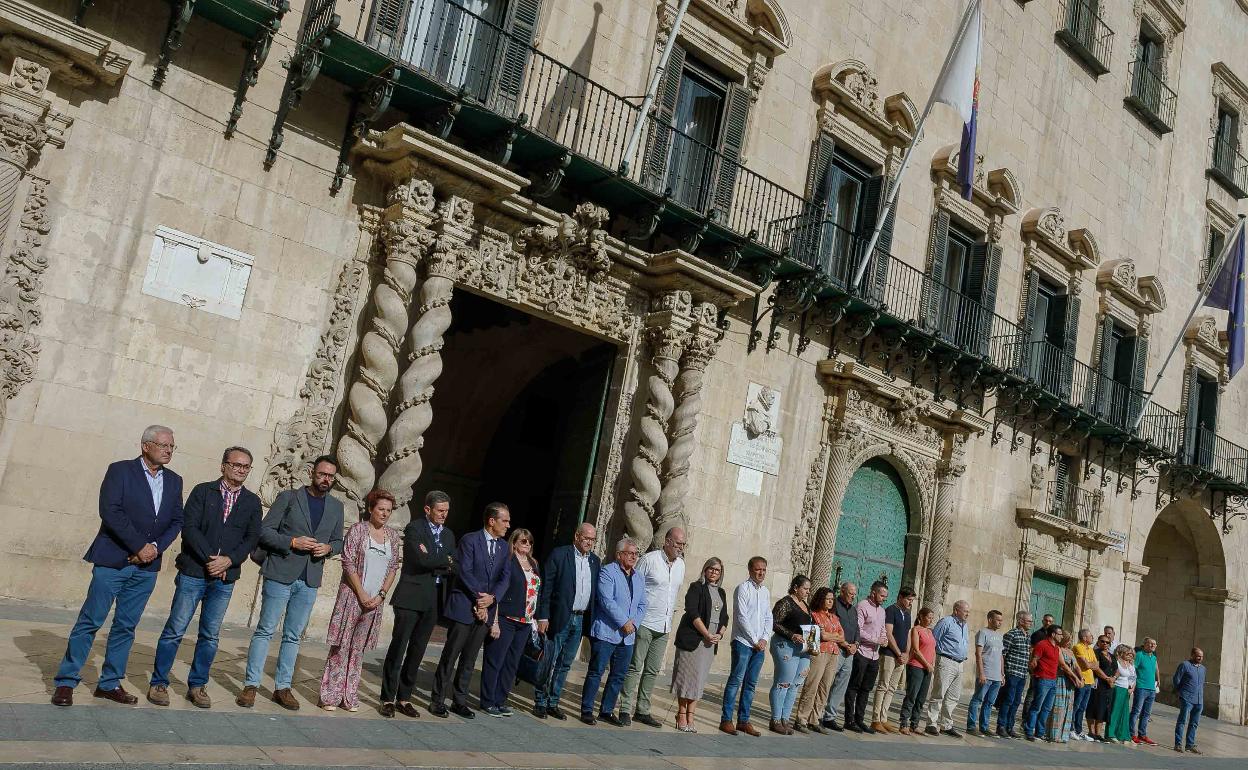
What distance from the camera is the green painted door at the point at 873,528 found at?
1570 centimetres

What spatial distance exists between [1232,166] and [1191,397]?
636 centimetres

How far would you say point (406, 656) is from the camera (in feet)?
23.6

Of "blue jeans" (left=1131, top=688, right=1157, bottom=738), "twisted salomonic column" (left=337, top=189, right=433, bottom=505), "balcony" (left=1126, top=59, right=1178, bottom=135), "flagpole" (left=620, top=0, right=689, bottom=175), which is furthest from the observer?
"balcony" (left=1126, top=59, right=1178, bottom=135)

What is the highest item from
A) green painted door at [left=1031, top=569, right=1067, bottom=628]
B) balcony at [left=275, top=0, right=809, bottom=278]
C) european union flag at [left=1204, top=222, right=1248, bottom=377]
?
european union flag at [left=1204, top=222, right=1248, bottom=377]

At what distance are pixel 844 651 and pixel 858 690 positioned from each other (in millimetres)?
730

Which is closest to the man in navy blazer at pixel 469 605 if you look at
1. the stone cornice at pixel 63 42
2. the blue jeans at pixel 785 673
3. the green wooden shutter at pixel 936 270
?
the blue jeans at pixel 785 673

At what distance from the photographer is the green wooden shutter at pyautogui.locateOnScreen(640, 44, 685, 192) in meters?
13.0

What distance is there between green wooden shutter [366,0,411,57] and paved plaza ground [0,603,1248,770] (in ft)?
20.1

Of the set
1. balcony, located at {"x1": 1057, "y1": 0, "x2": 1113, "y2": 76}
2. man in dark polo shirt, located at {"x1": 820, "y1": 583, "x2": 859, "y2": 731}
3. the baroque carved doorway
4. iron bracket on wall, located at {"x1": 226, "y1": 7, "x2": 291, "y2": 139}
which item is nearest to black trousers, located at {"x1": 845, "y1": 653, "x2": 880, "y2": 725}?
man in dark polo shirt, located at {"x1": 820, "y1": 583, "x2": 859, "y2": 731}

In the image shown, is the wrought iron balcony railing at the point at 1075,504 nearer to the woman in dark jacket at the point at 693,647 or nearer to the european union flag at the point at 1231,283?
the european union flag at the point at 1231,283

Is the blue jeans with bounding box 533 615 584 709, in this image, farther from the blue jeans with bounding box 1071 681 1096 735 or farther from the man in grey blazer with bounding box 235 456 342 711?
the blue jeans with bounding box 1071 681 1096 735

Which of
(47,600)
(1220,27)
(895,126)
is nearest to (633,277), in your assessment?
(895,126)

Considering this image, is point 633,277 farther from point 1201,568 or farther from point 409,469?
point 1201,568

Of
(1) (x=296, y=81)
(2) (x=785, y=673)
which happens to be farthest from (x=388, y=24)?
(2) (x=785, y=673)
